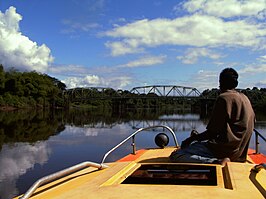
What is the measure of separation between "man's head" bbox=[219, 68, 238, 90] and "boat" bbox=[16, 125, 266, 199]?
4.32 feet

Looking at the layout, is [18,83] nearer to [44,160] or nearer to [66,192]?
[44,160]

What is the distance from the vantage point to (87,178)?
14.3 feet

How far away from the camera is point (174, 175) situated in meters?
5.31

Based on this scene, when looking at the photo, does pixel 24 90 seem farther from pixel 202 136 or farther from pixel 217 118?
pixel 217 118

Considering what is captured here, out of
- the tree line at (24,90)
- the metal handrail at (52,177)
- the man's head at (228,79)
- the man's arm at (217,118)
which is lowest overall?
the metal handrail at (52,177)

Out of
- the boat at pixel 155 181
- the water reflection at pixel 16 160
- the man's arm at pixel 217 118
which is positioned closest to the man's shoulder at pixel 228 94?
the man's arm at pixel 217 118

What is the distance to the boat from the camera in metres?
3.38

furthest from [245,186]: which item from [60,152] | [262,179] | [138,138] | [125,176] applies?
[138,138]

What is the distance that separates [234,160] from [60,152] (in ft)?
52.4

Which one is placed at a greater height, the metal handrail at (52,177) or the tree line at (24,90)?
the tree line at (24,90)

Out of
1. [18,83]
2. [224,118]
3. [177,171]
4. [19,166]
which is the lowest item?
[19,166]

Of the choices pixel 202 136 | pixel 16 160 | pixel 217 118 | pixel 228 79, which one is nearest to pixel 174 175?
pixel 202 136

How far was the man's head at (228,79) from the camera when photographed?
5.50 m

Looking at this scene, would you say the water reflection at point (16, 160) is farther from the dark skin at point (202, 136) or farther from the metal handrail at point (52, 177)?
the metal handrail at point (52, 177)
